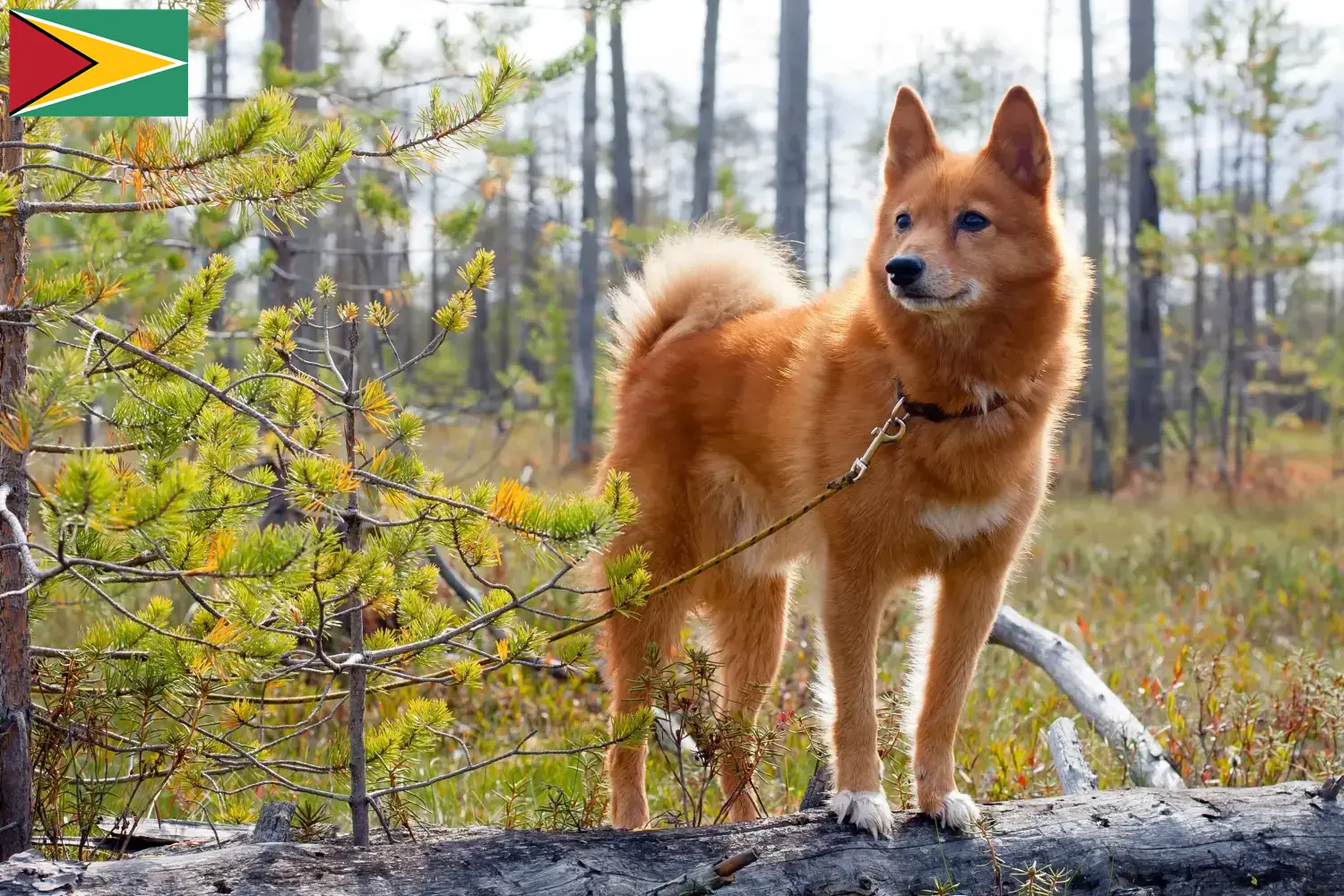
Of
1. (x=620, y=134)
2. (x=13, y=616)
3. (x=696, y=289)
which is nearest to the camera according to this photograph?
(x=13, y=616)

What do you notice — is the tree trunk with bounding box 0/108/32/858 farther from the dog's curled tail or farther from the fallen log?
the dog's curled tail

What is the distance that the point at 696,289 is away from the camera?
3.65 meters

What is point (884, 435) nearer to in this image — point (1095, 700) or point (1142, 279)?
point (1095, 700)

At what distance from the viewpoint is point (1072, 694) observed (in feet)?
12.5

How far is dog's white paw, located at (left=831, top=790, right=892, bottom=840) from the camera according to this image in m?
2.53

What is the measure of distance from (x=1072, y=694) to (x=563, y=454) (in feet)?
57.2

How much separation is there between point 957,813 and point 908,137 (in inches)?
74.1

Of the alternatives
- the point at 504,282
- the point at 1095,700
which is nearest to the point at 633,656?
the point at 1095,700

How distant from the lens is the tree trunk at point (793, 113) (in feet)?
26.8

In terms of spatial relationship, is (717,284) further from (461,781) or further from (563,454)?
(563,454)

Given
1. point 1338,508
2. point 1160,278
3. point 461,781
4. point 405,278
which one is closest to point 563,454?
point 1160,278

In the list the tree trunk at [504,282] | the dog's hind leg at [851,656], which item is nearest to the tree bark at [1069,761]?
the dog's hind leg at [851,656]

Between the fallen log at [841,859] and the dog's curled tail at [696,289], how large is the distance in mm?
1737

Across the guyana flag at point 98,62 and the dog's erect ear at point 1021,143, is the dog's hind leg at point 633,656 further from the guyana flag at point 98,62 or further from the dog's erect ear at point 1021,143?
the guyana flag at point 98,62
